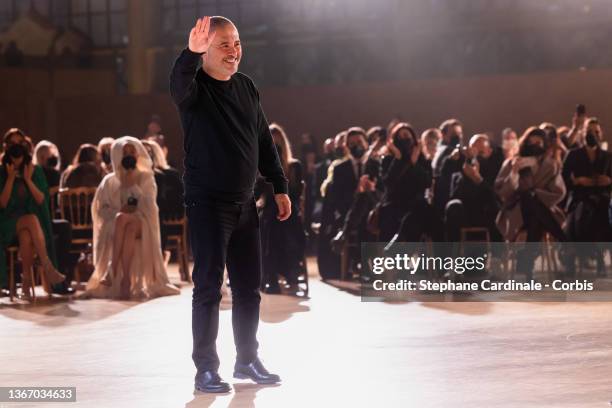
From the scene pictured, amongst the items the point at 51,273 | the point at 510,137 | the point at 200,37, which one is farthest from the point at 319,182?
the point at 200,37

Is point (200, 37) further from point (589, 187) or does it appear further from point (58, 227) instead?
point (589, 187)

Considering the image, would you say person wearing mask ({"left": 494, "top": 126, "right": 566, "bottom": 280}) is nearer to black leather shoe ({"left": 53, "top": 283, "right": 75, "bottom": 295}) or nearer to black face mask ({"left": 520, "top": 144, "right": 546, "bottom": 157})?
black face mask ({"left": 520, "top": 144, "right": 546, "bottom": 157})

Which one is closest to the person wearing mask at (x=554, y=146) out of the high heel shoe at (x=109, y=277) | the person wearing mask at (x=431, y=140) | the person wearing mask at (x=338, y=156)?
the person wearing mask at (x=431, y=140)

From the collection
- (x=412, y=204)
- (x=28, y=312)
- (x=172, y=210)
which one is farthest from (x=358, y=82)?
(x=28, y=312)

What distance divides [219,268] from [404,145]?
6344 mm

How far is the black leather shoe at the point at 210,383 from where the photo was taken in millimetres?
6465

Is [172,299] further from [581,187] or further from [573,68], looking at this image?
[573,68]

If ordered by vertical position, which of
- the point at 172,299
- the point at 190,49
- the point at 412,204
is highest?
the point at 190,49

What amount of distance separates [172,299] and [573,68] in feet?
35.5

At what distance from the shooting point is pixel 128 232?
12336 mm

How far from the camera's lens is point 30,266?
12.4m

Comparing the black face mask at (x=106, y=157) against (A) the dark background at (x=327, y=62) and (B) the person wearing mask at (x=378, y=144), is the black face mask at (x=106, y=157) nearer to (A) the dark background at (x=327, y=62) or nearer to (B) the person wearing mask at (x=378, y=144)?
(B) the person wearing mask at (x=378, y=144)

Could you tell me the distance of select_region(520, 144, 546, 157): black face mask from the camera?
12.9 meters

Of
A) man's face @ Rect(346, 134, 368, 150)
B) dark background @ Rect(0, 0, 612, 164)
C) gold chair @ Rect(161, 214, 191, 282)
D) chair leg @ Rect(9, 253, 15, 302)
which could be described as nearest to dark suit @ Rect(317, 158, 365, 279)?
man's face @ Rect(346, 134, 368, 150)
